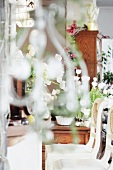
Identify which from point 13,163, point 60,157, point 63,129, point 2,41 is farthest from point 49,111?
point 63,129

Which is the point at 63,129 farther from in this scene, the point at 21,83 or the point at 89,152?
the point at 21,83

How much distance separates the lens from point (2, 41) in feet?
2.47

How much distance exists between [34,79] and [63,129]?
2.03 m

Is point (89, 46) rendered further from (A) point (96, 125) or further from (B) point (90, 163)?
(B) point (90, 163)

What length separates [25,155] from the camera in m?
1.33

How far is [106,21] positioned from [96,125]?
4025 mm

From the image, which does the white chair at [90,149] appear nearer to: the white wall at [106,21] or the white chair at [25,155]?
the white chair at [25,155]

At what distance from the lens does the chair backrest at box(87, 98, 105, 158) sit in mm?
2541

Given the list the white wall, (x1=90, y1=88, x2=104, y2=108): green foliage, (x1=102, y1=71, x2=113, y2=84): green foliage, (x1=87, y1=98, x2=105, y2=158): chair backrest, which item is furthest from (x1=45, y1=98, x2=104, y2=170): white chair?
the white wall

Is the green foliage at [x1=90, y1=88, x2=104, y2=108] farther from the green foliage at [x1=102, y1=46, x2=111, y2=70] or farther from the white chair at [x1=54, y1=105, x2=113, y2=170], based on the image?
the green foliage at [x1=102, y1=46, x2=111, y2=70]

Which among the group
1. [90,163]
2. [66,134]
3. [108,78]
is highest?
[108,78]

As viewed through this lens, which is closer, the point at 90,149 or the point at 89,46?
the point at 90,149

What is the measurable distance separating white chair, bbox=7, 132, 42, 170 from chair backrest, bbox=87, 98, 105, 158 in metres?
1.23

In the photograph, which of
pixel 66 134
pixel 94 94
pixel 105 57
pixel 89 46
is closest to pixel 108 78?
pixel 105 57
